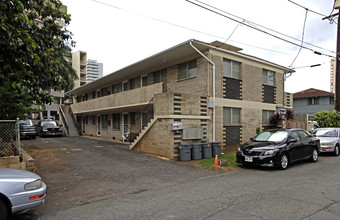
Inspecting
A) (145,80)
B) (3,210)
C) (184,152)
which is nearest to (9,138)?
(3,210)

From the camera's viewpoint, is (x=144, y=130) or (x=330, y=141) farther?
(x=144, y=130)

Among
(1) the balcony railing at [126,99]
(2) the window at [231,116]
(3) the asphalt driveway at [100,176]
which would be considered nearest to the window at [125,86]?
(1) the balcony railing at [126,99]

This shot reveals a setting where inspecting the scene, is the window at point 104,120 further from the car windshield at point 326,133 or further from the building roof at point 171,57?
the car windshield at point 326,133

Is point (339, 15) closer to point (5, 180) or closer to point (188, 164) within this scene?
point (188, 164)

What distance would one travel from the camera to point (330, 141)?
40.2 feet

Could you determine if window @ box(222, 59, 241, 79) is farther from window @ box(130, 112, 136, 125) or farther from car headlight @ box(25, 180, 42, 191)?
car headlight @ box(25, 180, 42, 191)

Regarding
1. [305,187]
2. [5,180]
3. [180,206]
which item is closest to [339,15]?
[305,187]

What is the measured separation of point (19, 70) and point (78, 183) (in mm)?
4317

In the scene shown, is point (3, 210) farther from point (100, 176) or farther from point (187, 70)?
point (187, 70)

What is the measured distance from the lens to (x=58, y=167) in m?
8.77

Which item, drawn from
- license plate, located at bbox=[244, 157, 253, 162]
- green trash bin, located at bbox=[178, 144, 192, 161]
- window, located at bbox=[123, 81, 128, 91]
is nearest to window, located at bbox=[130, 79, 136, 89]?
window, located at bbox=[123, 81, 128, 91]

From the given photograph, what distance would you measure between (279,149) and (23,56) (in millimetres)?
9278

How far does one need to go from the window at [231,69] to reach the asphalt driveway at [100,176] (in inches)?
260

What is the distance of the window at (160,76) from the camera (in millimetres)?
15936
